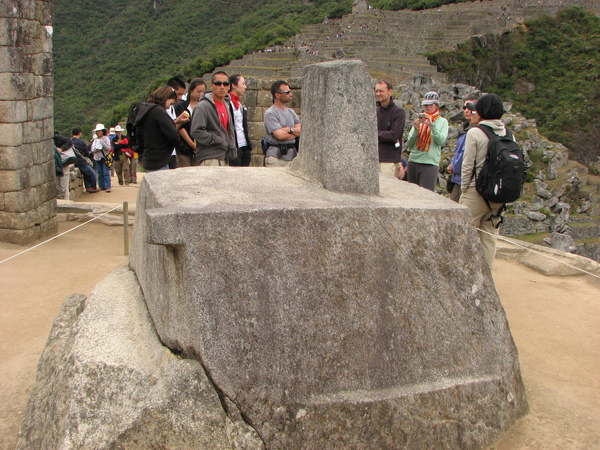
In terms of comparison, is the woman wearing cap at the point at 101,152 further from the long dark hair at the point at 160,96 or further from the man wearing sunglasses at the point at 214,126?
the man wearing sunglasses at the point at 214,126

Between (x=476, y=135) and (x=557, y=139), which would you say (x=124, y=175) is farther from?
(x=557, y=139)

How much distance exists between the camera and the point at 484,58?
4000cm

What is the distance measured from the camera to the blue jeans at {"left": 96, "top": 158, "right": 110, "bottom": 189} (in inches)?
424

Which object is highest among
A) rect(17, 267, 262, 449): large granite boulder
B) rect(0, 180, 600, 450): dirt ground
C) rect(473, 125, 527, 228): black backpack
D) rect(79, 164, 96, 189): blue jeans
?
rect(473, 125, 527, 228): black backpack

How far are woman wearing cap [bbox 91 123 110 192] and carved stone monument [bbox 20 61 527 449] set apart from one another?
8508 millimetres

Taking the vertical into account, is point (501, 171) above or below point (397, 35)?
below

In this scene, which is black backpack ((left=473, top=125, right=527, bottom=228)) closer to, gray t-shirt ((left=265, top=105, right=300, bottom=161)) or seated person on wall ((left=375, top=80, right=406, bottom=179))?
seated person on wall ((left=375, top=80, right=406, bottom=179))

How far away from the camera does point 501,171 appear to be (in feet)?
12.7

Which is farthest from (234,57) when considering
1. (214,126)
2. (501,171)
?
(501,171)

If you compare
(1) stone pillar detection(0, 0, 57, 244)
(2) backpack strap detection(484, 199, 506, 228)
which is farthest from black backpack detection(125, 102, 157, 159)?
(2) backpack strap detection(484, 199, 506, 228)

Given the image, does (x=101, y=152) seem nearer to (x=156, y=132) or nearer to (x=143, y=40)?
(x=156, y=132)

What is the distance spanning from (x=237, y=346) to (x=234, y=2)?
6612 centimetres

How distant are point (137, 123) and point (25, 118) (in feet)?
5.17

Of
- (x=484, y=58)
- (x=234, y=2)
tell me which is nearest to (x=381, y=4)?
(x=234, y=2)
